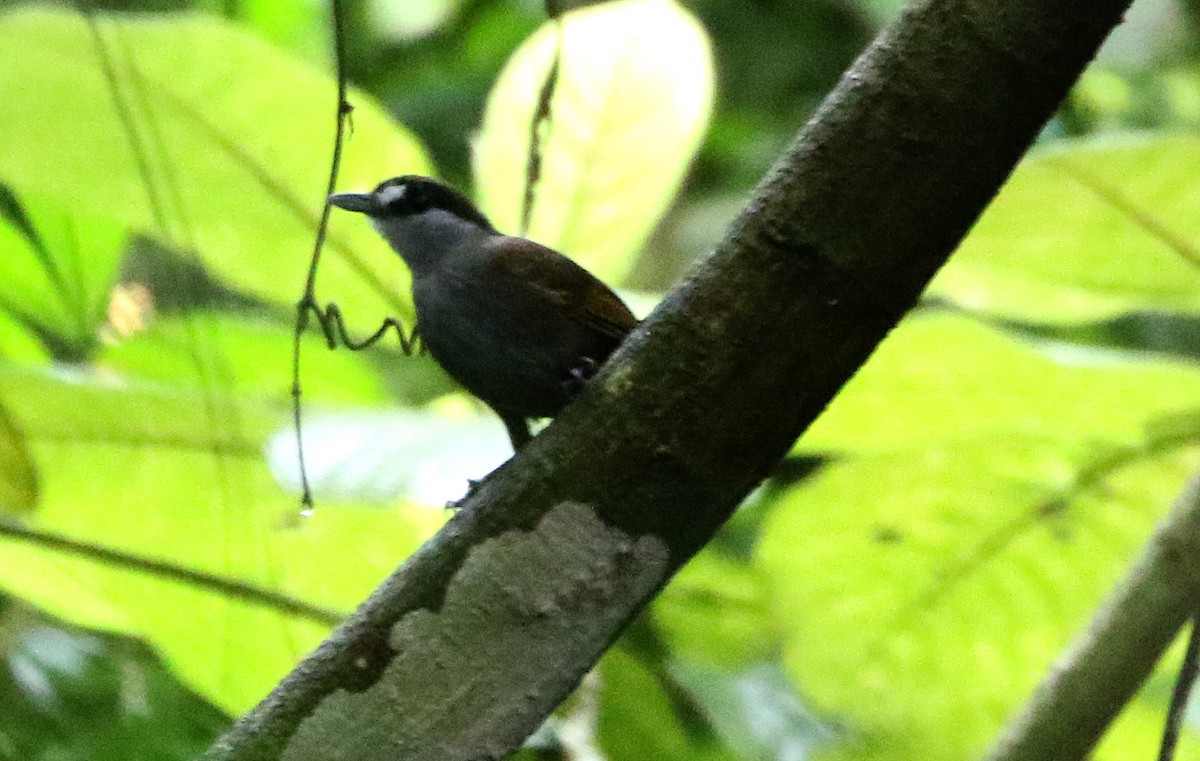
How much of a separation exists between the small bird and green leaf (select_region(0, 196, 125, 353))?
14.7 inches

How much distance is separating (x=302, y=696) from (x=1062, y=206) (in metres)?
0.94

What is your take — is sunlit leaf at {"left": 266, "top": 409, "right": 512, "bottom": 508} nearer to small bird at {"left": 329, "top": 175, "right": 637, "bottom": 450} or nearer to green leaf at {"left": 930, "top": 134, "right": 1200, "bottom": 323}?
small bird at {"left": 329, "top": 175, "right": 637, "bottom": 450}

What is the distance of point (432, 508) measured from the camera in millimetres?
1291

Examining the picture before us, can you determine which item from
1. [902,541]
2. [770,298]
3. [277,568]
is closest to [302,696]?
[770,298]

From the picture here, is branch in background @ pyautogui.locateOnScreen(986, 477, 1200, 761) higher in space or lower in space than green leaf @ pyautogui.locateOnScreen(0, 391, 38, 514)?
lower

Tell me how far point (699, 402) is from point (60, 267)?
0.86 metres

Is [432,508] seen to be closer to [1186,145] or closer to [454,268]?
[454,268]

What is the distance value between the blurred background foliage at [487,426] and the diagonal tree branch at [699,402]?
0.80 feet

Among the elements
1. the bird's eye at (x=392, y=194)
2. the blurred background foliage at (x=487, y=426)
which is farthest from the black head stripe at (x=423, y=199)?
the blurred background foliage at (x=487, y=426)

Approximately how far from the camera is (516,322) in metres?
0.98

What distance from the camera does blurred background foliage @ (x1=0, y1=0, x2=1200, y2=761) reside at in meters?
1.10

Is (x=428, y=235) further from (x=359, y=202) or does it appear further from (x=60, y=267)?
(x=60, y=267)

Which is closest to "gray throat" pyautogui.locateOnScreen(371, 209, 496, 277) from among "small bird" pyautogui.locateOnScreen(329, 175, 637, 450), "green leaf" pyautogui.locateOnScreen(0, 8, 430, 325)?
"small bird" pyautogui.locateOnScreen(329, 175, 637, 450)

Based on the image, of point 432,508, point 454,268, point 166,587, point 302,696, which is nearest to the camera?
point 302,696
